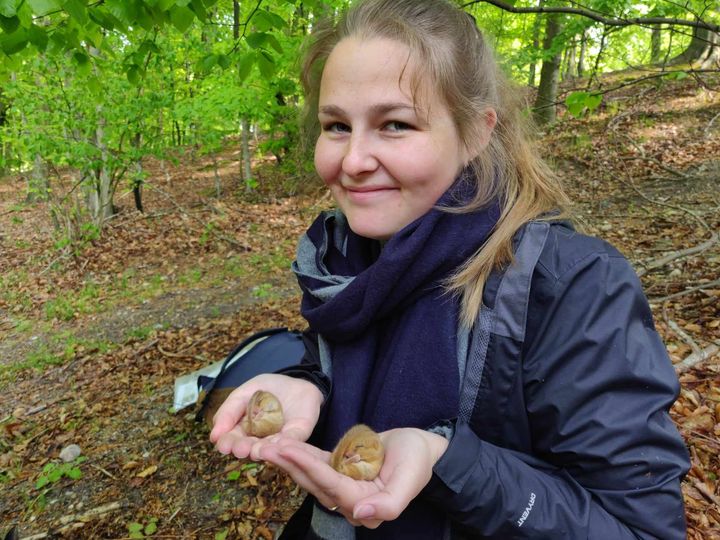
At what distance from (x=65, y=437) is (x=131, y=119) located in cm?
579

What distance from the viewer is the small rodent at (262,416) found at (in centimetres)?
140

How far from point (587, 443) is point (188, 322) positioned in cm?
585

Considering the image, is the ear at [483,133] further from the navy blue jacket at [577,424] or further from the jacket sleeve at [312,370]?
the jacket sleeve at [312,370]

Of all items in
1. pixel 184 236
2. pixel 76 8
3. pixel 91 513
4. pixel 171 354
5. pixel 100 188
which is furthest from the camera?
pixel 184 236

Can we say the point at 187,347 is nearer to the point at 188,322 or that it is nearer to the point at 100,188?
the point at 188,322

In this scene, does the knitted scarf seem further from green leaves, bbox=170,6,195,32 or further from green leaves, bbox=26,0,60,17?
green leaves, bbox=170,6,195,32

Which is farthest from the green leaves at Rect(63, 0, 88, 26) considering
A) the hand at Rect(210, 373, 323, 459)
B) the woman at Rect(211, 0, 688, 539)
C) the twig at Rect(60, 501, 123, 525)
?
the twig at Rect(60, 501, 123, 525)

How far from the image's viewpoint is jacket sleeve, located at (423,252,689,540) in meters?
1.16

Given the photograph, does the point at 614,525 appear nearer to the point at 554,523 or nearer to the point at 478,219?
the point at 554,523

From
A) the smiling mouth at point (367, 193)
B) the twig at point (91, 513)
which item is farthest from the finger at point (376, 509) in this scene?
the twig at point (91, 513)

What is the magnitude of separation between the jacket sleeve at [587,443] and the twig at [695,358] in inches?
97.8

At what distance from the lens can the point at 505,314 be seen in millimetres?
1258

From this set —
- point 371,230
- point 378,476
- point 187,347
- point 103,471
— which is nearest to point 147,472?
point 103,471

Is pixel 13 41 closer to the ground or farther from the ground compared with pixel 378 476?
farther from the ground
